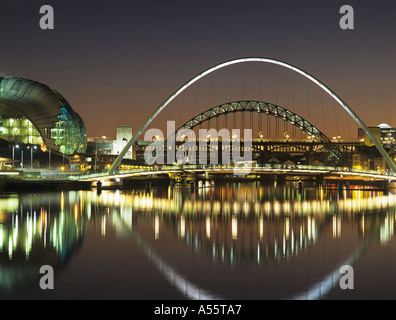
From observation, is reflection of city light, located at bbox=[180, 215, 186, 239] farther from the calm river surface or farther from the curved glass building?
the curved glass building

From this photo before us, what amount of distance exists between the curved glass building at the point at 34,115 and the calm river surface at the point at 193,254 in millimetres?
67147

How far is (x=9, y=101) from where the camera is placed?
369 ft

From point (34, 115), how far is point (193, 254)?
92.5 m

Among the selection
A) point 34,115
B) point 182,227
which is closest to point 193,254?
point 182,227

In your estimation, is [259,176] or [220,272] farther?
[259,176]

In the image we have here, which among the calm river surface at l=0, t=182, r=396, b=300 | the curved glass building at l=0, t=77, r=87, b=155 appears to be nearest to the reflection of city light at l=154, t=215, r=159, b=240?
the calm river surface at l=0, t=182, r=396, b=300

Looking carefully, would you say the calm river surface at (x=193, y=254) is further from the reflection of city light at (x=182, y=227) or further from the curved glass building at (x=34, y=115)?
the curved glass building at (x=34, y=115)

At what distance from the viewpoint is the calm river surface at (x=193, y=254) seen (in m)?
20.2

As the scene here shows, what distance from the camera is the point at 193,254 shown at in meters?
27.9

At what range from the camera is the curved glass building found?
368 feet

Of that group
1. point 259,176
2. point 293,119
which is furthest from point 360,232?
point 259,176


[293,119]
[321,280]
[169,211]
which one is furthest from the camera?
[293,119]
